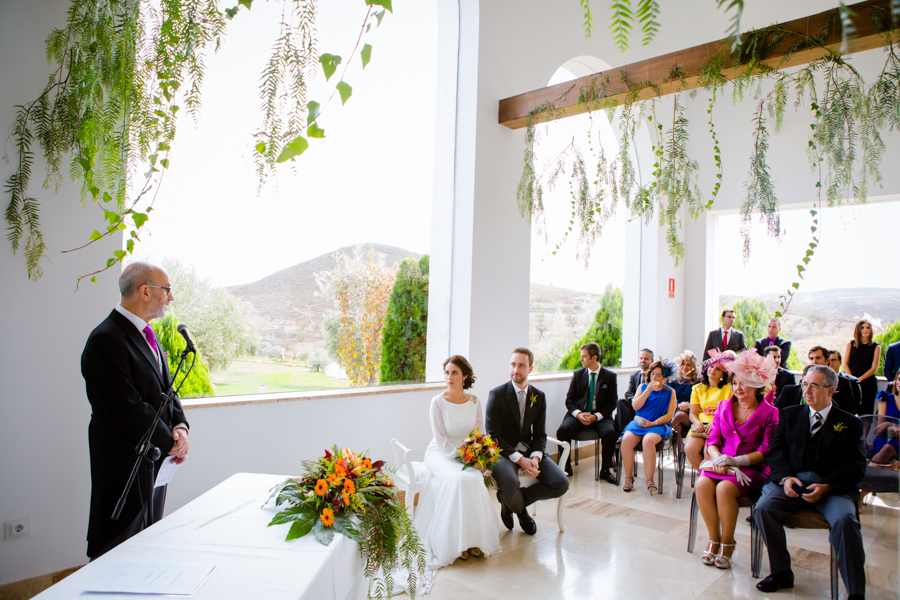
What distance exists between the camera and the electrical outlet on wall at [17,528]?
2.98m

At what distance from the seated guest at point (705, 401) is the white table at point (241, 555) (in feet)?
12.2

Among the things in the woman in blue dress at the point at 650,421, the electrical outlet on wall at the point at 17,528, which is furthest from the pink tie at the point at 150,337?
the woman in blue dress at the point at 650,421

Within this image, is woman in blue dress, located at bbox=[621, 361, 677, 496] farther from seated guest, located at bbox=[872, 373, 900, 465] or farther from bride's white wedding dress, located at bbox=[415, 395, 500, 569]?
bride's white wedding dress, located at bbox=[415, 395, 500, 569]

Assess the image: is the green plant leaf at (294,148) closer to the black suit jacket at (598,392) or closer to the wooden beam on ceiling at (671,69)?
the wooden beam on ceiling at (671,69)

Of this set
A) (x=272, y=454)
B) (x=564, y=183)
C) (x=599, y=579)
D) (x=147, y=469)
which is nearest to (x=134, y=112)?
(x=147, y=469)

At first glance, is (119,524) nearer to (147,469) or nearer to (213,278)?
(147,469)

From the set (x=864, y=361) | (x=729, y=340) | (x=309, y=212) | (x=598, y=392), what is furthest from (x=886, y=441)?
(x=309, y=212)

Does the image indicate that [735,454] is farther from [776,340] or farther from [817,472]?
[776,340]

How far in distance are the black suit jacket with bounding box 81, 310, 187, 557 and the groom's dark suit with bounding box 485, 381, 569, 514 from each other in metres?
2.48

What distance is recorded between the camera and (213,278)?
4.24m

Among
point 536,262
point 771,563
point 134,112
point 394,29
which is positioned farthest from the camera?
point 536,262

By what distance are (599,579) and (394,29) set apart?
5033 mm

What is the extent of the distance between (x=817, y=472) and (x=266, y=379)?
13.0 ft

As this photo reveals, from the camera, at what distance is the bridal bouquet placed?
3.85 metres
